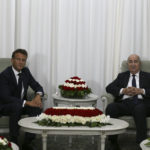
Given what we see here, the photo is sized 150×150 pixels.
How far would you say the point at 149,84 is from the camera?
5.21 metres

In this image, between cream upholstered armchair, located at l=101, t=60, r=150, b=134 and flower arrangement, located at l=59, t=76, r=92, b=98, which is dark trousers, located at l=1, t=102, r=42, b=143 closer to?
flower arrangement, located at l=59, t=76, r=92, b=98

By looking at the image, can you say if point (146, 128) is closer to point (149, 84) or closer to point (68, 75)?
point (149, 84)

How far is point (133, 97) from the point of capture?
508cm

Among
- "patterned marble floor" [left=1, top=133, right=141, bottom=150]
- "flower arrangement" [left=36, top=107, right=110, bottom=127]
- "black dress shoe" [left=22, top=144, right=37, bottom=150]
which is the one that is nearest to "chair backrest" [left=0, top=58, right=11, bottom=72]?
"patterned marble floor" [left=1, top=133, right=141, bottom=150]

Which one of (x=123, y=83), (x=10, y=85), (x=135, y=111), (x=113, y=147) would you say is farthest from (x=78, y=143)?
(x=10, y=85)

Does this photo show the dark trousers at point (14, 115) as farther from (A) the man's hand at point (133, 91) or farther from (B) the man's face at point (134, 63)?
(B) the man's face at point (134, 63)

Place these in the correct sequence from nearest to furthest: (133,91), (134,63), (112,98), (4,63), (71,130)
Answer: (71,130)
(133,91)
(112,98)
(134,63)
(4,63)

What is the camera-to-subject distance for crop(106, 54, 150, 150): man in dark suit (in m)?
4.51

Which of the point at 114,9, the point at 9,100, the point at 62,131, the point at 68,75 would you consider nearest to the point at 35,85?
the point at 9,100

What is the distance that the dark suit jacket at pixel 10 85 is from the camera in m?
4.69

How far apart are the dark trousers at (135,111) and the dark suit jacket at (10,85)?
1.08 metres

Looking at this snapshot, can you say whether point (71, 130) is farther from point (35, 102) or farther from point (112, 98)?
point (112, 98)

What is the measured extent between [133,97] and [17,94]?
5.28 feet

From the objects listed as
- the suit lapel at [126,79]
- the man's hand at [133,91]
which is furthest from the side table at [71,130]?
the suit lapel at [126,79]
